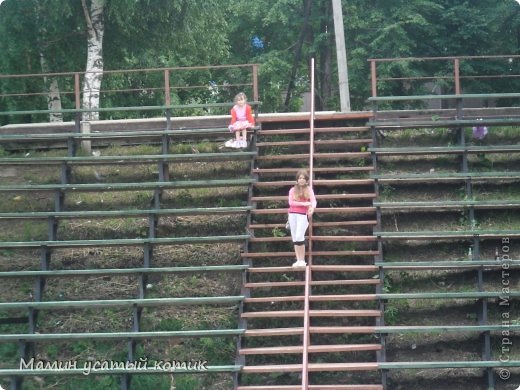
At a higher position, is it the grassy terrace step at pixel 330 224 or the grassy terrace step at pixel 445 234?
the grassy terrace step at pixel 330 224

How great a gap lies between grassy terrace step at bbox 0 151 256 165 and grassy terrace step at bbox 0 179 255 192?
1.51 feet

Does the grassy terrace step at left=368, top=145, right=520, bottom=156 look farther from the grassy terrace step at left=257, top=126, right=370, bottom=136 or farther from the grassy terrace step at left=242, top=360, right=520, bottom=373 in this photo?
the grassy terrace step at left=242, top=360, right=520, bottom=373

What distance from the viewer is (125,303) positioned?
476 inches

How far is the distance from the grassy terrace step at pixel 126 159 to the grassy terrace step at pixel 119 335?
304 cm

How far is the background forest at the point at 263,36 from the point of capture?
17562 mm

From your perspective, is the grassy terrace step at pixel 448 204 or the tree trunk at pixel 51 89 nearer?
the grassy terrace step at pixel 448 204

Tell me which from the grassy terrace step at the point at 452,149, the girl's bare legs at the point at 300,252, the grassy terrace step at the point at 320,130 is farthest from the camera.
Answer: the grassy terrace step at the point at 320,130

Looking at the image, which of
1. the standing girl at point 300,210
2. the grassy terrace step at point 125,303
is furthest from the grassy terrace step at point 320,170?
the grassy terrace step at point 125,303

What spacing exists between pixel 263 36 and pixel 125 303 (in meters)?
17.6

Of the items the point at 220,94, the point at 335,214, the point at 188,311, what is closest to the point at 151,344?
the point at 188,311

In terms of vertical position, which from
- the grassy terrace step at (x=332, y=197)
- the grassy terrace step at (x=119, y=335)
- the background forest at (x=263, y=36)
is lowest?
the grassy terrace step at (x=119, y=335)

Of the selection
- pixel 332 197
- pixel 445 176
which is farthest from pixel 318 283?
pixel 445 176

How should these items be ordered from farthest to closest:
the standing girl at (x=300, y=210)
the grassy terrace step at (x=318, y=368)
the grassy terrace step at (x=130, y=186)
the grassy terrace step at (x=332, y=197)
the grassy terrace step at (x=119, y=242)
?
the grassy terrace step at (x=130, y=186), the grassy terrace step at (x=332, y=197), the grassy terrace step at (x=119, y=242), the standing girl at (x=300, y=210), the grassy terrace step at (x=318, y=368)

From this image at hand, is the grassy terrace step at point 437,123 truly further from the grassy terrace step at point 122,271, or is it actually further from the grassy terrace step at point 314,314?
the grassy terrace step at point 122,271
